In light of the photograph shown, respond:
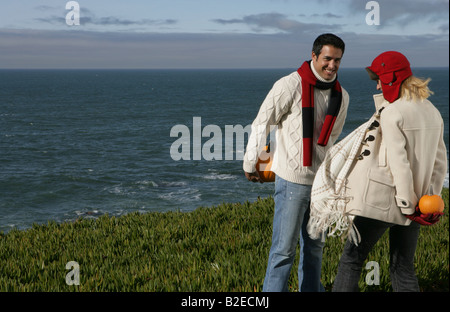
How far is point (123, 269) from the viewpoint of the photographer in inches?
208

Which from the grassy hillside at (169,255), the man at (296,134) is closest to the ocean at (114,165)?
the grassy hillside at (169,255)

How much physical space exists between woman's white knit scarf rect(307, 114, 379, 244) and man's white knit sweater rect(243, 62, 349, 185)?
0.23 metres

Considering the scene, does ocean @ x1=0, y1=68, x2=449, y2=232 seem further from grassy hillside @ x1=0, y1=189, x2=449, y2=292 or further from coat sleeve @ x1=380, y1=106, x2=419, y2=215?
coat sleeve @ x1=380, y1=106, x2=419, y2=215

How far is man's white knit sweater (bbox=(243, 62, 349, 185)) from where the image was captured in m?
3.54

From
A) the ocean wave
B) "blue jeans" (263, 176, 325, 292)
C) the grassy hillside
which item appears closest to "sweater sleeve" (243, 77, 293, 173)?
"blue jeans" (263, 176, 325, 292)

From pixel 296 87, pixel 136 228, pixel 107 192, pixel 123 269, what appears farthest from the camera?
pixel 107 192

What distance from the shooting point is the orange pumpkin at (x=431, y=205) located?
308 centimetres

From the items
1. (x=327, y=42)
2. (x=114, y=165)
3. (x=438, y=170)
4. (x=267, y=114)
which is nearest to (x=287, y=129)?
(x=267, y=114)

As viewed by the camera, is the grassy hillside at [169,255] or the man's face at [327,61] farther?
the grassy hillside at [169,255]

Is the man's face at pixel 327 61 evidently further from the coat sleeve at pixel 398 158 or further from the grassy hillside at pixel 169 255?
the grassy hillside at pixel 169 255

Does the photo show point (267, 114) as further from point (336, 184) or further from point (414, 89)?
point (414, 89)

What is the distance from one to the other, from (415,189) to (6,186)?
31.1 meters
